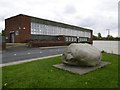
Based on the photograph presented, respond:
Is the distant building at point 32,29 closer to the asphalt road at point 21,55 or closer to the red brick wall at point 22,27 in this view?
the red brick wall at point 22,27

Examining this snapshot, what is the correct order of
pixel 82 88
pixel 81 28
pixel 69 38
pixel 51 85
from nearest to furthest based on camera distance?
1. pixel 82 88
2. pixel 51 85
3. pixel 69 38
4. pixel 81 28

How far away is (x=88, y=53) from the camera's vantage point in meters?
6.54

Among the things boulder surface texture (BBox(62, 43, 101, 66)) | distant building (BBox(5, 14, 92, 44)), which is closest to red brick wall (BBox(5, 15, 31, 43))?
distant building (BBox(5, 14, 92, 44))

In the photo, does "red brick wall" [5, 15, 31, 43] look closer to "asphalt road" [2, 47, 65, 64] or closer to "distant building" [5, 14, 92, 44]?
"distant building" [5, 14, 92, 44]

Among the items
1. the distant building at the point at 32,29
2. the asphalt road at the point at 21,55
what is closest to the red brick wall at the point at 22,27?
the distant building at the point at 32,29

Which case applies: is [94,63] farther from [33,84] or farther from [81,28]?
[81,28]

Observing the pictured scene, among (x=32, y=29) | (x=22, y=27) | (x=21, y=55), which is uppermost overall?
(x=22, y=27)

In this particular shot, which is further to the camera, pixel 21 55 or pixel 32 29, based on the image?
pixel 32 29

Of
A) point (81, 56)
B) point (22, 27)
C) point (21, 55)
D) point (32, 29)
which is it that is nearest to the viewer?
point (81, 56)

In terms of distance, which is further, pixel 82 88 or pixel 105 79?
pixel 105 79

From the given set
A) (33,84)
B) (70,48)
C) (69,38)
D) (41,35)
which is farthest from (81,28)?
(33,84)

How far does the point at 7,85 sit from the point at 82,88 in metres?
2.49

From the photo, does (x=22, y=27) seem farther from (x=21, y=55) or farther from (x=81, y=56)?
(x=81, y=56)

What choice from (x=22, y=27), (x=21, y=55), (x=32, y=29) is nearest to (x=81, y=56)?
(x=21, y=55)
